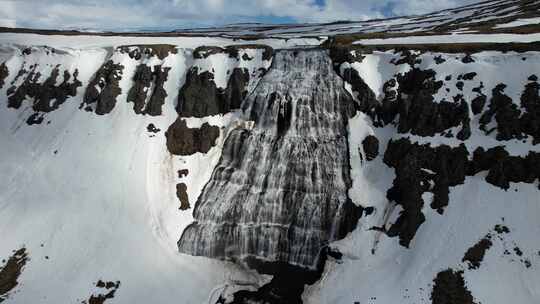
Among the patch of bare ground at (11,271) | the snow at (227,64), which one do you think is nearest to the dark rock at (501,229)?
the snow at (227,64)

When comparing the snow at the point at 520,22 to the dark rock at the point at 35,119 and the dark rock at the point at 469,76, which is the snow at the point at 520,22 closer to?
the dark rock at the point at 469,76

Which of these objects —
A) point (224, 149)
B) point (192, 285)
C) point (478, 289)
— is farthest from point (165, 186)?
point (478, 289)

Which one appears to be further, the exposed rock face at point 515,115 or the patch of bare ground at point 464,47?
the patch of bare ground at point 464,47

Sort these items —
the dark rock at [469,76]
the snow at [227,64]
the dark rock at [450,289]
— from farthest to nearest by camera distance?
the snow at [227,64]
the dark rock at [469,76]
the dark rock at [450,289]

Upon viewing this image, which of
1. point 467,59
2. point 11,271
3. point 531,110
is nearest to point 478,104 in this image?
point 531,110

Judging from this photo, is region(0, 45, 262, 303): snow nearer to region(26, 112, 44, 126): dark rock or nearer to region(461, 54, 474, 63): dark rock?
region(26, 112, 44, 126): dark rock

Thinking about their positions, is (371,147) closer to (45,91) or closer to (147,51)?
(147,51)

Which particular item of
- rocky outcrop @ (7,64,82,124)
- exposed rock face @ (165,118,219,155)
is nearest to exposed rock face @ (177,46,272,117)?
exposed rock face @ (165,118,219,155)
